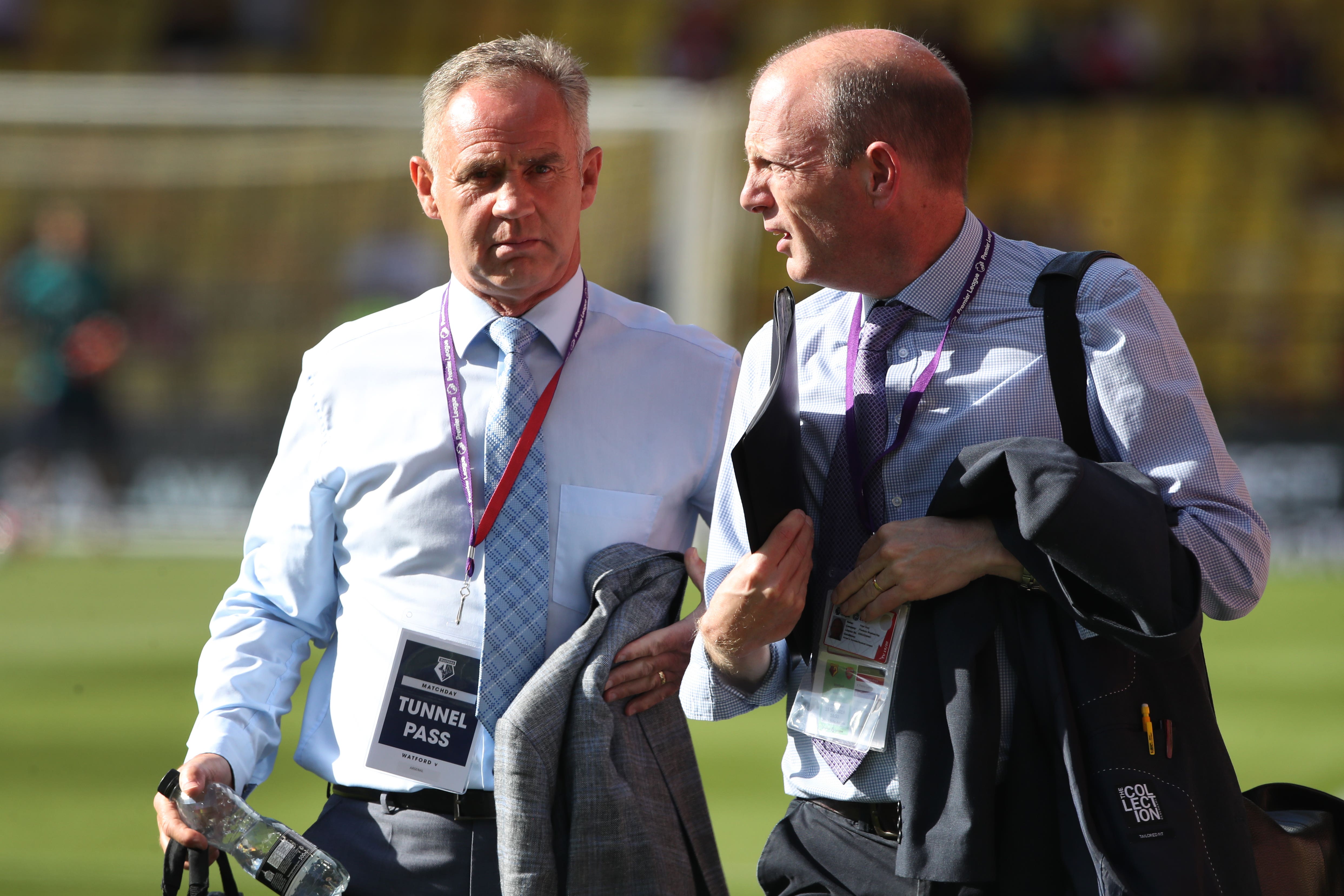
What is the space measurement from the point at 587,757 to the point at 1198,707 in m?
0.89

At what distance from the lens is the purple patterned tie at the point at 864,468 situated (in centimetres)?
221

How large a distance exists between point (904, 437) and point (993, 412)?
135 mm

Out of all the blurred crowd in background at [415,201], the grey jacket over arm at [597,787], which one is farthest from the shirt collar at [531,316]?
the blurred crowd in background at [415,201]

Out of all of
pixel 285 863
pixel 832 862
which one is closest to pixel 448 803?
pixel 285 863

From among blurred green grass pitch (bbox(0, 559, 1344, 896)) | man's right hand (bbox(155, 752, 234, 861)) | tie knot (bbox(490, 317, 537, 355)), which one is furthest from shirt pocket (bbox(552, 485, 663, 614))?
blurred green grass pitch (bbox(0, 559, 1344, 896))

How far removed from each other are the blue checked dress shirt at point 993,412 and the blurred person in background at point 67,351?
1196 cm

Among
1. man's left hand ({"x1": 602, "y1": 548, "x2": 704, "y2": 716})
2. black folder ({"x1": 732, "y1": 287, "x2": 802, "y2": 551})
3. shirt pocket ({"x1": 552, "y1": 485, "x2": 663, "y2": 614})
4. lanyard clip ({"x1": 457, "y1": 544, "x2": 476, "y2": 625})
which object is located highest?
black folder ({"x1": 732, "y1": 287, "x2": 802, "y2": 551})

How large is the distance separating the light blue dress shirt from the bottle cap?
0.23 feet

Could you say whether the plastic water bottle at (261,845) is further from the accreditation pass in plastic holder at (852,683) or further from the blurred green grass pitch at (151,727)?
the blurred green grass pitch at (151,727)

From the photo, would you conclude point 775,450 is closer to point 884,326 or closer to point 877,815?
point 884,326

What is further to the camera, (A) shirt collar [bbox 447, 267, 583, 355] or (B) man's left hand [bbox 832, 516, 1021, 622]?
(A) shirt collar [bbox 447, 267, 583, 355]

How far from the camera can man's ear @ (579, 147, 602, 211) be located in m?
2.60

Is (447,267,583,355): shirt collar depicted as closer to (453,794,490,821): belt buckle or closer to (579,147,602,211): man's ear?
(579,147,602,211): man's ear

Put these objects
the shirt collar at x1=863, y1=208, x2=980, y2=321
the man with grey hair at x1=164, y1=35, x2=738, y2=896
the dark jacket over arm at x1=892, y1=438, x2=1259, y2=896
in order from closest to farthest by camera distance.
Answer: the dark jacket over arm at x1=892, y1=438, x2=1259, y2=896 < the shirt collar at x1=863, y1=208, x2=980, y2=321 < the man with grey hair at x1=164, y1=35, x2=738, y2=896
